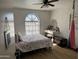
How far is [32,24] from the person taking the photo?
6.11 m

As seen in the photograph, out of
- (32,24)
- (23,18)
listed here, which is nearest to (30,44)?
(23,18)

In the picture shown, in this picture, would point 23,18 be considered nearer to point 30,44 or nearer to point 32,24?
point 32,24

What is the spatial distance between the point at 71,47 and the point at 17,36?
9.15 ft

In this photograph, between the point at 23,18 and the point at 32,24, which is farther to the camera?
the point at 32,24

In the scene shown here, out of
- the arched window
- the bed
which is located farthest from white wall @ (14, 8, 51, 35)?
the bed

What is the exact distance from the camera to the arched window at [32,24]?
5.84 m

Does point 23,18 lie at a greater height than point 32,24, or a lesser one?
greater

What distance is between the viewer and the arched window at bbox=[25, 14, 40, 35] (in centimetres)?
584

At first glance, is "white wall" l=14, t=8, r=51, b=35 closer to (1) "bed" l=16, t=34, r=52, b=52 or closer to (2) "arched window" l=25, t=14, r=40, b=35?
(2) "arched window" l=25, t=14, r=40, b=35

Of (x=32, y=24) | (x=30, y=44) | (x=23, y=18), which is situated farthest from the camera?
(x=32, y=24)

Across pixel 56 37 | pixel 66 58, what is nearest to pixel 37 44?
pixel 66 58

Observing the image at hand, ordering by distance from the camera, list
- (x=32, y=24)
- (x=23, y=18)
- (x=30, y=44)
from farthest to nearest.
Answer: (x=32, y=24)
(x=23, y=18)
(x=30, y=44)

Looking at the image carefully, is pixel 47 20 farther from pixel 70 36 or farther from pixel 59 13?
pixel 70 36

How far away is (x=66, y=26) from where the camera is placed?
190 inches
